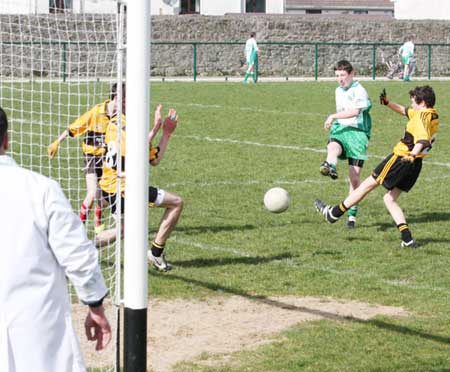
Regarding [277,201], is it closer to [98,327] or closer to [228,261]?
[228,261]

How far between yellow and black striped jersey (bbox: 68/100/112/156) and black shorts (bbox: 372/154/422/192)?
2.97 m

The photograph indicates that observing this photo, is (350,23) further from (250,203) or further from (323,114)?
(250,203)

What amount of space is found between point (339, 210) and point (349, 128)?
1.39 metres

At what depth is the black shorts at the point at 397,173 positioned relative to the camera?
11656 mm

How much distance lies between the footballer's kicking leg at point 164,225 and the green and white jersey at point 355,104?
3.36 metres

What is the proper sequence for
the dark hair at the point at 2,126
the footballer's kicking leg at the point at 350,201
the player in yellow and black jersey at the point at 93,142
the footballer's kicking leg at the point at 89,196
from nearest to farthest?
the dark hair at the point at 2,126
the player in yellow and black jersey at the point at 93,142
the footballer's kicking leg at the point at 89,196
the footballer's kicking leg at the point at 350,201

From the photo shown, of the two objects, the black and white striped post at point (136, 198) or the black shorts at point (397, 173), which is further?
the black shorts at point (397, 173)

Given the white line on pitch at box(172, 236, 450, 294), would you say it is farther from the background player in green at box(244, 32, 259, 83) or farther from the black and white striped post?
the background player in green at box(244, 32, 259, 83)

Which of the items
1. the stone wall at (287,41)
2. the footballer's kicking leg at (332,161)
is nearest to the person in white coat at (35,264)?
the footballer's kicking leg at (332,161)

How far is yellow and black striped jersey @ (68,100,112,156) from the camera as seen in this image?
10844 millimetres

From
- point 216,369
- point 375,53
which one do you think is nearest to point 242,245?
point 216,369

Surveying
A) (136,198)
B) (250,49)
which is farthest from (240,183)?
(250,49)

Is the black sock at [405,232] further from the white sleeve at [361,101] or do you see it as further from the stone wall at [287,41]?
the stone wall at [287,41]

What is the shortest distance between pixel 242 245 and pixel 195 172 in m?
5.35
